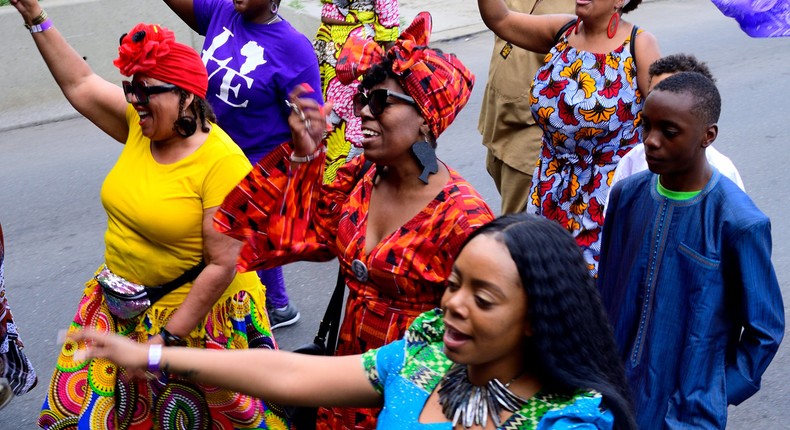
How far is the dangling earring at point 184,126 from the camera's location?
3.87m

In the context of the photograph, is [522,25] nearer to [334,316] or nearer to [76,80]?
[334,316]

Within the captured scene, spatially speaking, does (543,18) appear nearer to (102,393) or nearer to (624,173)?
(624,173)

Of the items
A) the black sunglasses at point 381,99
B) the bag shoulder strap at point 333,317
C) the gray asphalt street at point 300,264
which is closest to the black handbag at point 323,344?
the bag shoulder strap at point 333,317

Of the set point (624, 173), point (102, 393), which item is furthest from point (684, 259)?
point (102, 393)

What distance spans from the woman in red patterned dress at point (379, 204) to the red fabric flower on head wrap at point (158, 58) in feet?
2.23

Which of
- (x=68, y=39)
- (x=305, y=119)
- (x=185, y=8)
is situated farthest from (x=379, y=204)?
(x=68, y=39)

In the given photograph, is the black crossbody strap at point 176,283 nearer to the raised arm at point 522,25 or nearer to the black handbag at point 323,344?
the black handbag at point 323,344

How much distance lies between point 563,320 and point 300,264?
472 cm

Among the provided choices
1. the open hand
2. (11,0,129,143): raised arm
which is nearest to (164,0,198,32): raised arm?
(11,0,129,143): raised arm

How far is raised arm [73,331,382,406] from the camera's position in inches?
93.4

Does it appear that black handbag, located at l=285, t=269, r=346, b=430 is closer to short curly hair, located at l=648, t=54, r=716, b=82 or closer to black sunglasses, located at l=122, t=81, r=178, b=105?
black sunglasses, located at l=122, t=81, r=178, b=105

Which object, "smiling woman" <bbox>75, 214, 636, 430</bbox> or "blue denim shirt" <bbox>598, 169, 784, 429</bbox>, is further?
"blue denim shirt" <bbox>598, 169, 784, 429</bbox>

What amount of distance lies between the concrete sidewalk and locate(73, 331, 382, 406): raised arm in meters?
7.98

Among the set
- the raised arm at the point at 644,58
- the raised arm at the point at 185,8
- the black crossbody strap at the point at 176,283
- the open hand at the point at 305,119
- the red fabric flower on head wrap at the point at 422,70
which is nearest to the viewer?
the open hand at the point at 305,119
